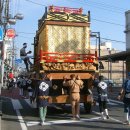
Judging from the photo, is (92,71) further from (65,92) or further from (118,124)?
(118,124)

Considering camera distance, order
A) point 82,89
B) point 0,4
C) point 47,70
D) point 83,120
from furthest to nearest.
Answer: point 0,4 < point 82,89 < point 47,70 < point 83,120

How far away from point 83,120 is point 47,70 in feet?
8.64

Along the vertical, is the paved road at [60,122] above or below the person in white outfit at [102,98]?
below

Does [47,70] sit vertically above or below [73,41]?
below

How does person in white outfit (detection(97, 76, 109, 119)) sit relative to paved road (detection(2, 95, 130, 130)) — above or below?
above

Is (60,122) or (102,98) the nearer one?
(60,122)

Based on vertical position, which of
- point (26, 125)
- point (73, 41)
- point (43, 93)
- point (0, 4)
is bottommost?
point (26, 125)

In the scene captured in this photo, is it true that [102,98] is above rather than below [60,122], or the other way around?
above

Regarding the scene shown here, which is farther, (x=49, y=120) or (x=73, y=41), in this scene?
(x=73, y=41)

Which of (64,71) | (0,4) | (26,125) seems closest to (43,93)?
(26,125)

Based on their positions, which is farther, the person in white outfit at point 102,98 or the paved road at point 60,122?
the person in white outfit at point 102,98

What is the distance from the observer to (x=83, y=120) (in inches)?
606

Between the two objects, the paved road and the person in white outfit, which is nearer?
the paved road

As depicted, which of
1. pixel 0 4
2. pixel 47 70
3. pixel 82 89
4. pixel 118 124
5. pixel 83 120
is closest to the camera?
pixel 118 124
